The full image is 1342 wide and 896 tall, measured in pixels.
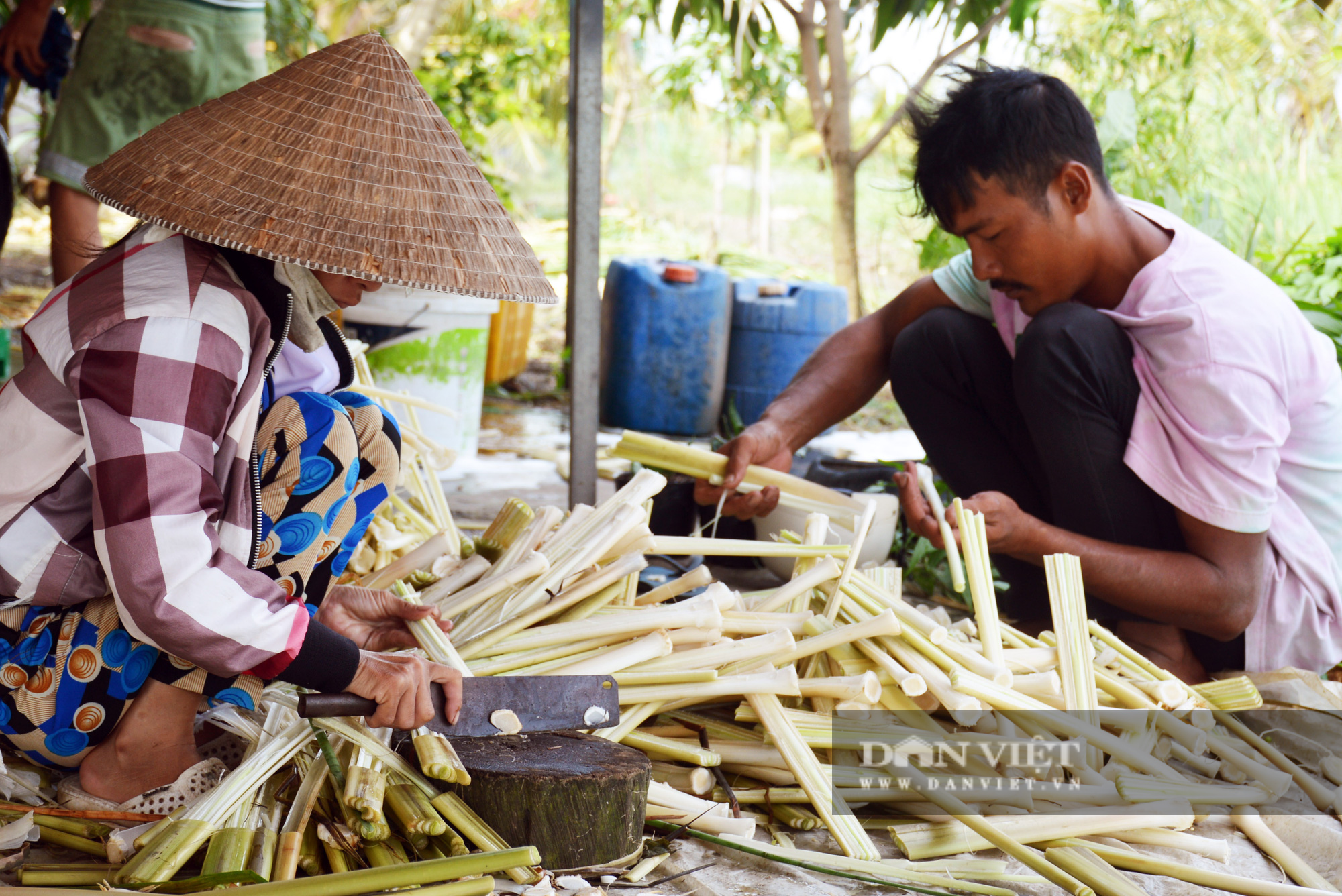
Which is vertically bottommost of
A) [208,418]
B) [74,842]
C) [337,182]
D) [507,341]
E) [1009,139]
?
[507,341]

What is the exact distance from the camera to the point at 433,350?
11.8 ft

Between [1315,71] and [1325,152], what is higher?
[1315,71]

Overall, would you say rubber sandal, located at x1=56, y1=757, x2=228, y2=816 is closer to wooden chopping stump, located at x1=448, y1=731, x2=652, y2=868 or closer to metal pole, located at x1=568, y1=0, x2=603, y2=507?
wooden chopping stump, located at x1=448, y1=731, x2=652, y2=868

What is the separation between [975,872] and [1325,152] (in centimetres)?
599

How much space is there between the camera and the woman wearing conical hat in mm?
1171

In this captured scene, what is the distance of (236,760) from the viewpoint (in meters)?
1.53

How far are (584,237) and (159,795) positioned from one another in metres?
1.61

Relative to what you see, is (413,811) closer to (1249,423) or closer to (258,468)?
(258,468)

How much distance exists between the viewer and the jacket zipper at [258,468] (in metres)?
1.34

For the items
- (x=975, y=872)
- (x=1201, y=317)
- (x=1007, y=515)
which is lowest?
(x=975, y=872)

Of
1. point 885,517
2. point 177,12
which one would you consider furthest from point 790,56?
point 885,517

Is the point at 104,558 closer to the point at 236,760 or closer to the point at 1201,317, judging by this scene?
the point at 236,760

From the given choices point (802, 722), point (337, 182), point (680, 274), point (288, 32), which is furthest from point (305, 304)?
point (288, 32)

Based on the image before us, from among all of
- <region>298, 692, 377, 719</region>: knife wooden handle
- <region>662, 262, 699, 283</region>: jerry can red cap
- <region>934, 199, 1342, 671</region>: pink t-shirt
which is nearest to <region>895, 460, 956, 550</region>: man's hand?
<region>934, 199, 1342, 671</region>: pink t-shirt
